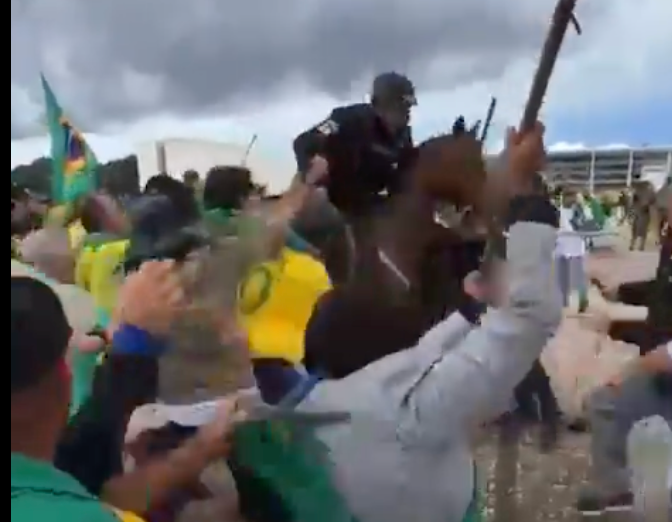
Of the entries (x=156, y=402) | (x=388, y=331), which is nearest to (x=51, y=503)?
(x=156, y=402)

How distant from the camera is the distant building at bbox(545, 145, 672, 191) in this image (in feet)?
4.67

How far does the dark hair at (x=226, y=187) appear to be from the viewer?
1.42 m

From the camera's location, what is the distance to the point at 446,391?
4.31 feet

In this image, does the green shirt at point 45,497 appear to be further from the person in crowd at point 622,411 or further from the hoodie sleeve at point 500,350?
the person in crowd at point 622,411

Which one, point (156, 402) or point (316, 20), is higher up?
point (316, 20)

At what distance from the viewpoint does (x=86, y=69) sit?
1241mm

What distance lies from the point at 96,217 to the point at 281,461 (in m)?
0.38

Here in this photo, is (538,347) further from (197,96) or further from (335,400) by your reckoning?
(197,96)

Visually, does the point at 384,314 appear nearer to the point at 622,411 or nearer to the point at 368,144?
the point at 368,144

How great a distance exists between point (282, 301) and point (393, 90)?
1.05ft

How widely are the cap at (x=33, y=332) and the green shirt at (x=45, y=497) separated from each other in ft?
0.22

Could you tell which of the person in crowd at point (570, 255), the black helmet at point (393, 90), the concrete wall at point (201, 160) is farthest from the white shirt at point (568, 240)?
the concrete wall at point (201, 160)

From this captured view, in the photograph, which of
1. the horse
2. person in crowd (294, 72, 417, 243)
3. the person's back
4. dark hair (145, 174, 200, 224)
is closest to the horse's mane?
the horse

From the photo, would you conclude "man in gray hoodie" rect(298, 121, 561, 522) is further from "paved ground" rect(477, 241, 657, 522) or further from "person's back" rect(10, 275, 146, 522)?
"person's back" rect(10, 275, 146, 522)
